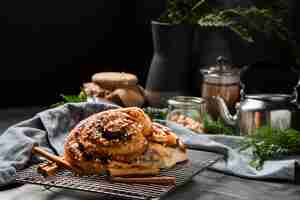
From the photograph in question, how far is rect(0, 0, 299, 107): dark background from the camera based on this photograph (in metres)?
2.28

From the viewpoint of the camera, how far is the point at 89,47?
7.91ft

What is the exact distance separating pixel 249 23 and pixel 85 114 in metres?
0.61

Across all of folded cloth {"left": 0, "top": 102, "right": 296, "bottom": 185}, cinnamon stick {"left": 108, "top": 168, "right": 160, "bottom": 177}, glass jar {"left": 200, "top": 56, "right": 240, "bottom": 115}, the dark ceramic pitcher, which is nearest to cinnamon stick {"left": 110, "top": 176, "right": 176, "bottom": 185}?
cinnamon stick {"left": 108, "top": 168, "right": 160, "bottom": 177}

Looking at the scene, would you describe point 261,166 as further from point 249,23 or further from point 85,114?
point 249,23

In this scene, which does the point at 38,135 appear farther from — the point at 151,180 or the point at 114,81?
the point at 114,81

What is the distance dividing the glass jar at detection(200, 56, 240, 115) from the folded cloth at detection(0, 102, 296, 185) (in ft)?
0.80

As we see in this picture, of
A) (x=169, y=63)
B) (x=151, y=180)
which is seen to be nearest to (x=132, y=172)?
(x=151, y=180)

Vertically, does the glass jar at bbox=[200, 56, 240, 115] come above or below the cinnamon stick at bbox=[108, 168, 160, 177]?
above

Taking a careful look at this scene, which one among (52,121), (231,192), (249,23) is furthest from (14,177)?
(249,23)

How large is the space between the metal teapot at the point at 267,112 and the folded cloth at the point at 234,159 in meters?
0.07

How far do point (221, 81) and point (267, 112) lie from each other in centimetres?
22

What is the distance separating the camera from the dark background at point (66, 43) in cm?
228

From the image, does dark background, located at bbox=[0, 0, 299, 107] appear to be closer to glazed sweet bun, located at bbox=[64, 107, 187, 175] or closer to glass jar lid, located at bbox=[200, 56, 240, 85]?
glass jar lid, located at bbox=[200, 56, 240, 85]

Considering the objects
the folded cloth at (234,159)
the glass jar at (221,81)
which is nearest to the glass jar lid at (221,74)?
the glass jar at (221,81)
